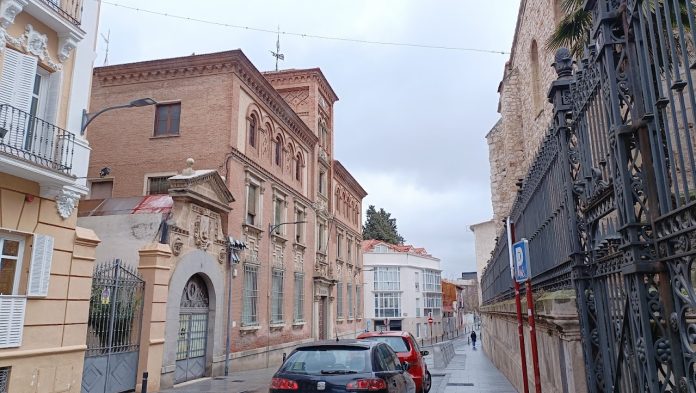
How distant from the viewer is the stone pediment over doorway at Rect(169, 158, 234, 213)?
16594mm

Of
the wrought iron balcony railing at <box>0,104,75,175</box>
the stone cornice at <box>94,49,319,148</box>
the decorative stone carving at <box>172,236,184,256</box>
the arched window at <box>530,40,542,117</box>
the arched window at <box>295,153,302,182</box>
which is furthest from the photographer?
the arched window at <box>295,153,302,182</box>

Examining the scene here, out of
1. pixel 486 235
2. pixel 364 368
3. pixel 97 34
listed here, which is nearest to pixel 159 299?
pixel 97 34

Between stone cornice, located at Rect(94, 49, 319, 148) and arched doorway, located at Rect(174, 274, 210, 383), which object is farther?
stone cornice, located at Rect(94, 49, 319, 148)

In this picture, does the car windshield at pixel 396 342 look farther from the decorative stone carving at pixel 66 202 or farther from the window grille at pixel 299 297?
the window grille at pixel 299 297

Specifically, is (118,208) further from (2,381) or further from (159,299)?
(2,381)

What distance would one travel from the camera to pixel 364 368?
305 inches

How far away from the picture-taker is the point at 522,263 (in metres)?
6.10

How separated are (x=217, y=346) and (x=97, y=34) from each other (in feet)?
36.5

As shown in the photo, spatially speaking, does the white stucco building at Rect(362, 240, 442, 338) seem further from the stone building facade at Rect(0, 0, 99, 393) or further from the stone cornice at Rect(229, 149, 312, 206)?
the stone building facade at Rect(0, 0, 99, 393)

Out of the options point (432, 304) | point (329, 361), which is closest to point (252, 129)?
point (329, 361)

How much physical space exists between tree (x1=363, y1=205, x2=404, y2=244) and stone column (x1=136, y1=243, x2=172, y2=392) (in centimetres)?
6526

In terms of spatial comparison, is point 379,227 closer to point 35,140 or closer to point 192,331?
point 192,331

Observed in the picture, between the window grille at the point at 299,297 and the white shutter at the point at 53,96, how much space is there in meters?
17.6

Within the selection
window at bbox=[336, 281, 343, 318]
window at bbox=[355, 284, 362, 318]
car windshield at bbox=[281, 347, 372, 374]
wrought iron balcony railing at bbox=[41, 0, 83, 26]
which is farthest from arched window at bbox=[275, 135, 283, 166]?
window at bbox=[355, 284, 362, 318]
